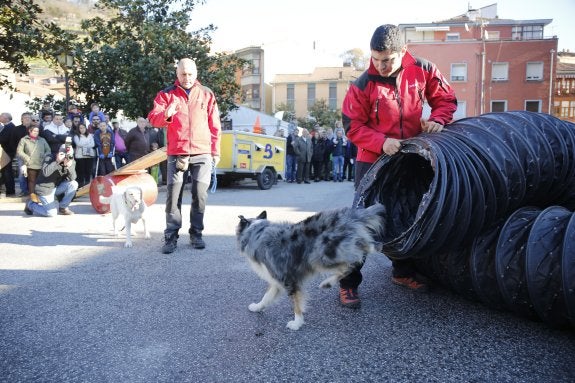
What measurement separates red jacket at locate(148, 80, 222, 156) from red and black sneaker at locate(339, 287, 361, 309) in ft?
9.72

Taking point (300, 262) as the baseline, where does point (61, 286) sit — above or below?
below

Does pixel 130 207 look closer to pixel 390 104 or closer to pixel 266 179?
pixel 390 104

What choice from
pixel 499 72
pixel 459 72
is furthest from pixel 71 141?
pixel 499 72

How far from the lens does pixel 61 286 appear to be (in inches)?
177

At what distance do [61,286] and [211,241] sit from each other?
7.84 feet

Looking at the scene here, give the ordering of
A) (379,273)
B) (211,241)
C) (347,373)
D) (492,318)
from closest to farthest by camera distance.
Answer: (347,373)
(492,318)
(379,273)
(211,241)

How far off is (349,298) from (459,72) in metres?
46.1

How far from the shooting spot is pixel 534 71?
1690 inches

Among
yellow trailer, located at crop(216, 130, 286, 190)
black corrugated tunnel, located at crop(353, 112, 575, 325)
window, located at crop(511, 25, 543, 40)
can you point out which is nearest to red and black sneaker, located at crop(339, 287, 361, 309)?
black corrugated tunnel, located at crop(353, 112, 575, 325)

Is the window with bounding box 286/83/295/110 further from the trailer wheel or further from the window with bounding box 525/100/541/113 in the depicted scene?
the trailer wheel

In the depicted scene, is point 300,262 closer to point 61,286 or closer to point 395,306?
point 395,306

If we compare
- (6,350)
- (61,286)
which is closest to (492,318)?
(6,350)

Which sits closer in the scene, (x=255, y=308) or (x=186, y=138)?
(x=255, y=308)

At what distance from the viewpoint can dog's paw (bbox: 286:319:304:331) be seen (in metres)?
3.40
